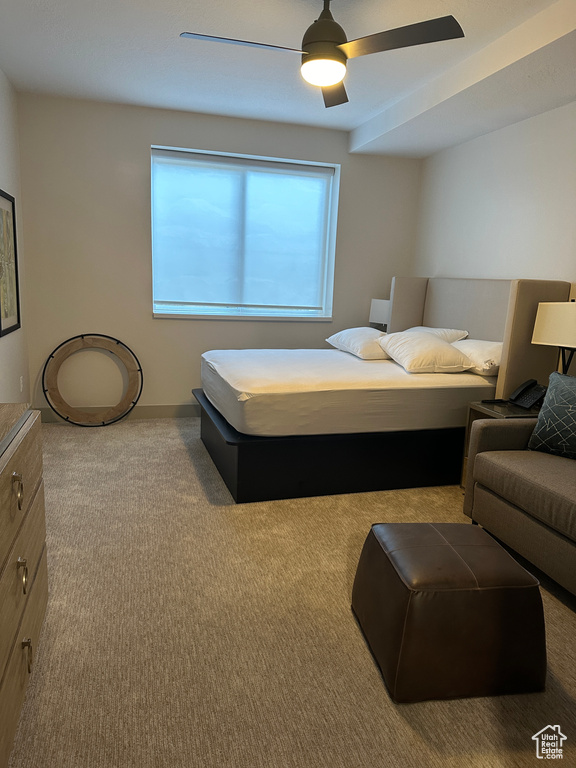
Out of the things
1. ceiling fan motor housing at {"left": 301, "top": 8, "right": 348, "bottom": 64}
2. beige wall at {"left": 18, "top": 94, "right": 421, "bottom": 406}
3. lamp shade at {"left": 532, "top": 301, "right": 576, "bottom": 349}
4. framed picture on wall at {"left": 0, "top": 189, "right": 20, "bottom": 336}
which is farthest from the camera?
beige wall at {"left": 18, "top": 94, "right": 421, "bottom": 406}

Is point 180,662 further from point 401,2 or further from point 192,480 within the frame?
point 401,2

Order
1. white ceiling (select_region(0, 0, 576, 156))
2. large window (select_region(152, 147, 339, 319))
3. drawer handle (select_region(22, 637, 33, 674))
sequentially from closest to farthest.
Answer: drawer handle (select_region(22, 637, 33, 674)) → white ceiling (select_region(0, 0, 576, 156)) → large window (select_region(152, 147, 339, 319))

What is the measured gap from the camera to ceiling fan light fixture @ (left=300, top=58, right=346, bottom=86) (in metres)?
2.31

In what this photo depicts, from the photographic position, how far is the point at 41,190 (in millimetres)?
4207

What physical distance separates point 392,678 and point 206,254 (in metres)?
3.94

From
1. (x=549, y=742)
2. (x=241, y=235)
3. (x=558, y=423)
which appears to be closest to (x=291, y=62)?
(x=241, y=235)

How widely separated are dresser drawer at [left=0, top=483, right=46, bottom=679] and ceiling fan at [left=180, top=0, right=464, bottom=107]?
1934 millimetres

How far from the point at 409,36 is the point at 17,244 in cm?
312

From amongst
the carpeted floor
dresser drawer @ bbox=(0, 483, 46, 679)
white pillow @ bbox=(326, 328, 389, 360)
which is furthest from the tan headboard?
dresser drawer @ bbox=(0, 483, 46, 679)

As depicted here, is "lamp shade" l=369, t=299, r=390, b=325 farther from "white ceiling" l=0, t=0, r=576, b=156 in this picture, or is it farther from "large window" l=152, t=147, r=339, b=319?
"white ceiling" l=0, t=0, r=576, b=156

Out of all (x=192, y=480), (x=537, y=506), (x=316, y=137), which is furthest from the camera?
(x=316, y=137)

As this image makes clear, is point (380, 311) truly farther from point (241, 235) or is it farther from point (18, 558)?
point (18, 558)

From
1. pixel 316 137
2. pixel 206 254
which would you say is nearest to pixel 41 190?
pixel 206 254

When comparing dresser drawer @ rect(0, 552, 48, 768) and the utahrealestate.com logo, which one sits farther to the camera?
the utahrealestate.com logo
